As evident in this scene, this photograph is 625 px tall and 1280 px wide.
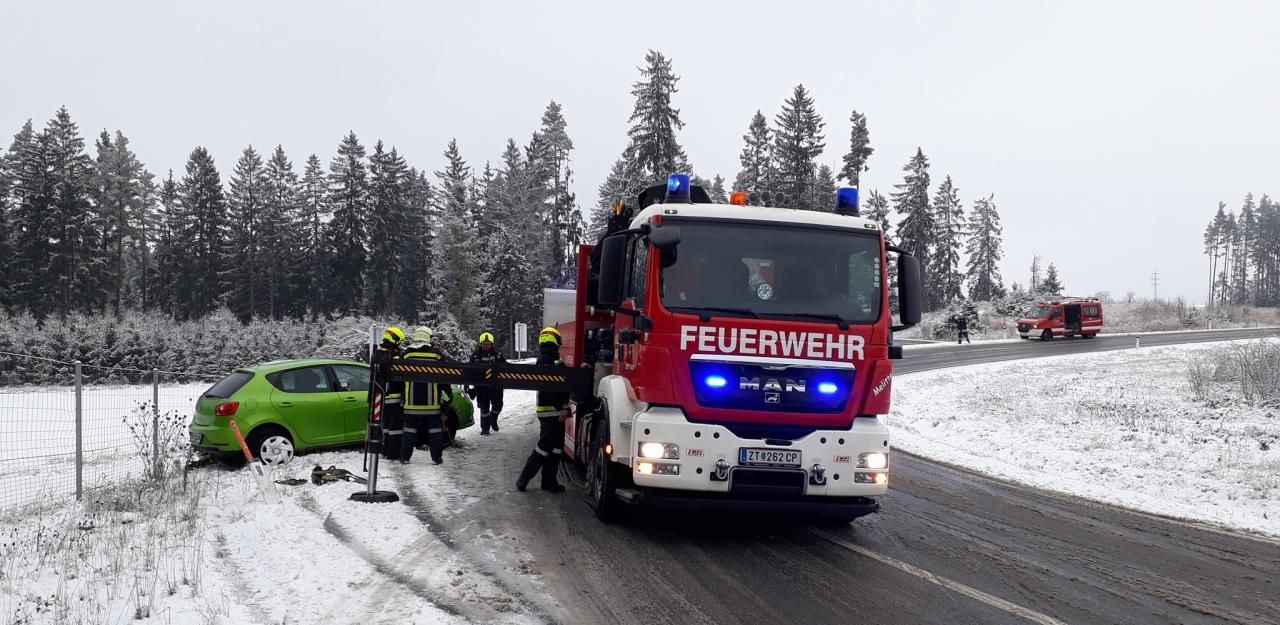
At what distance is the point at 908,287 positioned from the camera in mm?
6879

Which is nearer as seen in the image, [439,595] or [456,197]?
[439,595]

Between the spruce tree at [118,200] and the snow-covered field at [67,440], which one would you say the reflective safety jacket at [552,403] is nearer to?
the snow-covered field at [67,440]

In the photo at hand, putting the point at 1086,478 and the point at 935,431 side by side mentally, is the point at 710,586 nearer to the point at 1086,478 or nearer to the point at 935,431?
the point at 1086,478

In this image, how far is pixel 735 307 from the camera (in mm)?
6398

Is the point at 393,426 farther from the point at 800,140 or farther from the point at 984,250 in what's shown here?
the point at 984,250

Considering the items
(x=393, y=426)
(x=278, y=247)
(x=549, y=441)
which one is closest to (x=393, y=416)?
(x=393, y=426)

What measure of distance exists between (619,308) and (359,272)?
63.3 meters

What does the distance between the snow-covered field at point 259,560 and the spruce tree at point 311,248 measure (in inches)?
2450

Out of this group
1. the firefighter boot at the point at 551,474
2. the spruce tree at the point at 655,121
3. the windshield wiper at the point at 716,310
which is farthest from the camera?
the spruce tree at the point at 655,121

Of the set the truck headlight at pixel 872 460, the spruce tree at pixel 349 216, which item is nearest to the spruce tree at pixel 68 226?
the spruce tree at pixel 349 216

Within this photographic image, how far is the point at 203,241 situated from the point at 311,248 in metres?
8.60

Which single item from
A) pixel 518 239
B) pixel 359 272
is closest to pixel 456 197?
pixel 518 239

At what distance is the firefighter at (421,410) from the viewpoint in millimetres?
9977

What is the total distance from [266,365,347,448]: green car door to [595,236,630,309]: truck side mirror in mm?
5563
